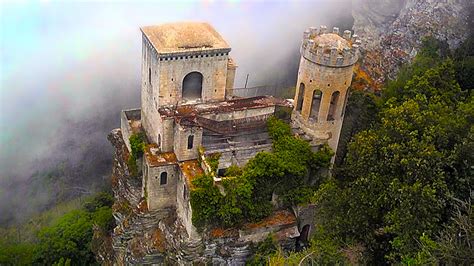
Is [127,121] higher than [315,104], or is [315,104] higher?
[315,104]

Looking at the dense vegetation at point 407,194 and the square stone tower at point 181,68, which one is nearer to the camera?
the dense vegetation at point 407,194

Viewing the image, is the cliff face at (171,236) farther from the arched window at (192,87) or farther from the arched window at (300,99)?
the arched window at (192,87)

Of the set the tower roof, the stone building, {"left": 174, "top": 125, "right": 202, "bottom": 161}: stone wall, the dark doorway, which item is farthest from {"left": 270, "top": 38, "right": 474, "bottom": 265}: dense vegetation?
the tower roof

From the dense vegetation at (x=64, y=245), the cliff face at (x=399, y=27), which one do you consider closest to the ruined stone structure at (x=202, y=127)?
the dense vegetation at (x=64, y=245)

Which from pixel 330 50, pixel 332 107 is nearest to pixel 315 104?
pixel 332 107

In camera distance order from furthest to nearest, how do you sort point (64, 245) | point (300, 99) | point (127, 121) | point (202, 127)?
point (64, 245) → point (127, 121) → point (300, 99) → point (202, 127)

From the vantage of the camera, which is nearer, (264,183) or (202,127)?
(264,183)

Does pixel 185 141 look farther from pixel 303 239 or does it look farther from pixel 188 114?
pixel 303 239
